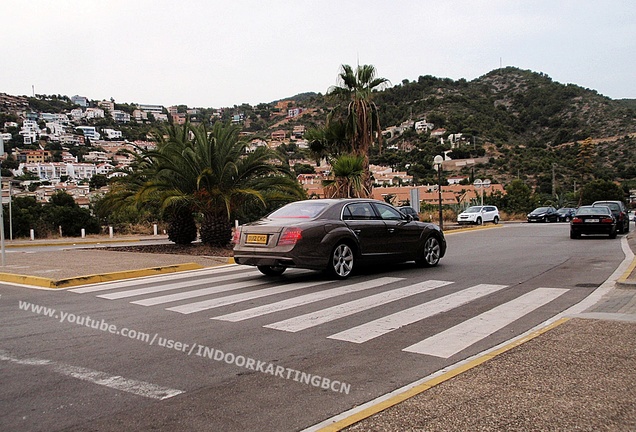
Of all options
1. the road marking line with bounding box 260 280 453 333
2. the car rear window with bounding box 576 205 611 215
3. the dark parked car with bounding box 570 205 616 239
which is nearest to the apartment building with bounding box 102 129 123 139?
the car rear window with bounding box 576 205 611 215

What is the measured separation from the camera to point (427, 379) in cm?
471

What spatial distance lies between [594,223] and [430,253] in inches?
502

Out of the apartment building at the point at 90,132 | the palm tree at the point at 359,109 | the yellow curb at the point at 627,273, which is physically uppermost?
the apartment building at the point at 90,132

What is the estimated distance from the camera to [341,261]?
34.4 feet

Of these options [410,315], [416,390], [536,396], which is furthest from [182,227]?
[536,396]

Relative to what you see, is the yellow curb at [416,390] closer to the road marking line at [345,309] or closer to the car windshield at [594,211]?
the road marking line at [345,309]

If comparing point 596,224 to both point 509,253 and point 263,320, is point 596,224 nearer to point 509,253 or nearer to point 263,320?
point 509,253

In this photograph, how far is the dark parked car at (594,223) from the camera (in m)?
22.1

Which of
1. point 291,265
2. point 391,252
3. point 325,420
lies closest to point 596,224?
point 391,252

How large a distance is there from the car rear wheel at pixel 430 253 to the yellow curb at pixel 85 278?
527 cm

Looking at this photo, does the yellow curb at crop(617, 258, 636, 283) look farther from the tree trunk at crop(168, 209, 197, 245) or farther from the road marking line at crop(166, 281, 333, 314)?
the tree trunk at crop(168, 209, 197, 245)

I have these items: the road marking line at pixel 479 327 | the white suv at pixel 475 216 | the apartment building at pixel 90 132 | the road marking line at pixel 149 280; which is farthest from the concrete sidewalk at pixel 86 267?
the apartment building at pixel 90 132

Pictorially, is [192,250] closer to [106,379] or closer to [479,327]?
[479,327]

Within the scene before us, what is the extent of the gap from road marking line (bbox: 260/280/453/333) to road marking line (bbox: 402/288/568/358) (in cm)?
146
